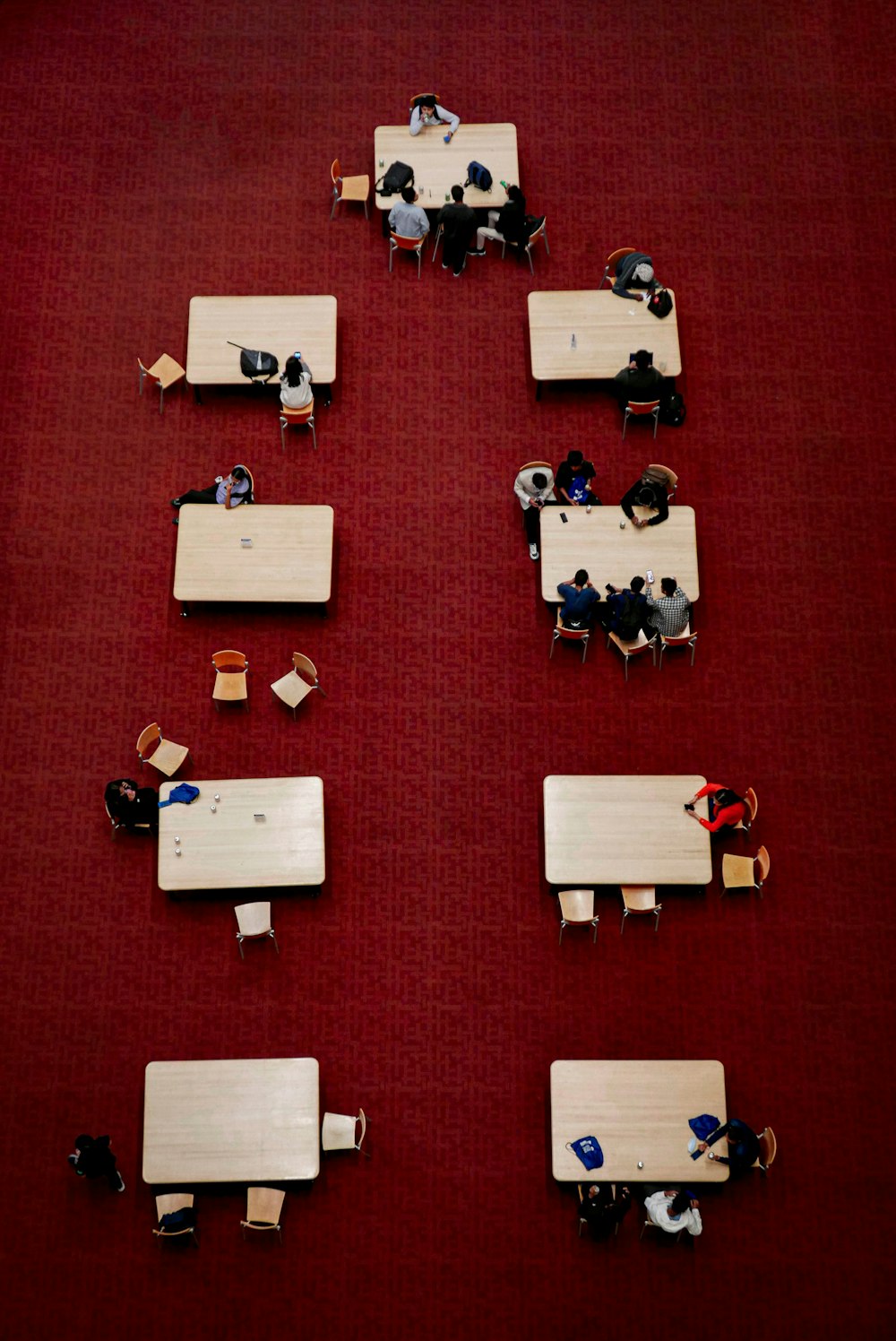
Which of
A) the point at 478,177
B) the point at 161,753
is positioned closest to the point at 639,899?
the point at 161,753

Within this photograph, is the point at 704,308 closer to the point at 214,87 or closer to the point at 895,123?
the point at 895,123

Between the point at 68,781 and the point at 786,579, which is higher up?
the point at 786,579

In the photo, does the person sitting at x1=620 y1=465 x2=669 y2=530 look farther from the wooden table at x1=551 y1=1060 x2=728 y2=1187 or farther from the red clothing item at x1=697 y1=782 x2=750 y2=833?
Result: the wooden table at x1=551 y1=1060 x2=728 y2=1187

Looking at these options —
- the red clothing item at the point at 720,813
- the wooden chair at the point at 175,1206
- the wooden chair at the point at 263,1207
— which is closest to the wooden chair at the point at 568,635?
the red clothing item at the point at 720,813

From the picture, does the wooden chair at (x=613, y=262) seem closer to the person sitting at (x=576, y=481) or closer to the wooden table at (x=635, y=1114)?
the person sitting at (x=576, y=481)

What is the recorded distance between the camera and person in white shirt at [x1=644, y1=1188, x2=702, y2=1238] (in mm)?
11898

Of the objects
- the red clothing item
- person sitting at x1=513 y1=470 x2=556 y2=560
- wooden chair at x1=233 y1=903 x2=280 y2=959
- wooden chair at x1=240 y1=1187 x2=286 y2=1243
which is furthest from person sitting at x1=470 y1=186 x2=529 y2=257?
wooden chair at x1=240 y1=1187 x2=286 y2=1243

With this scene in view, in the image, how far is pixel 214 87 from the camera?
16875 millimetres

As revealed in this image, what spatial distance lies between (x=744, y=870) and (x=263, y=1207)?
5727 mm

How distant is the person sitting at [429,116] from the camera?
1595 cm

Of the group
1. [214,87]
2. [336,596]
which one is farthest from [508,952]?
[214,87]

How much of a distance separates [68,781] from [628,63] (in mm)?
11749

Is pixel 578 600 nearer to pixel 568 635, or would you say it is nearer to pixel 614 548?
pixel 568 635

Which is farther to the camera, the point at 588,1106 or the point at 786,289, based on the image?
the point at 786,289
